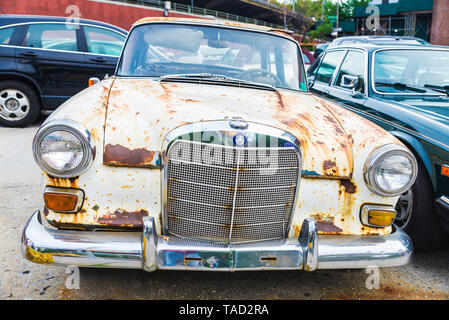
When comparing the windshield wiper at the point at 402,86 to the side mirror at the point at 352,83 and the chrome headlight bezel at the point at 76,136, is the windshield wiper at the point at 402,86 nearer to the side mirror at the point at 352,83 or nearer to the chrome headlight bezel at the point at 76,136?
the side mirror at the point at 352,83

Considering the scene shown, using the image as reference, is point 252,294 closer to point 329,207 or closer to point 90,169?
point 329,207

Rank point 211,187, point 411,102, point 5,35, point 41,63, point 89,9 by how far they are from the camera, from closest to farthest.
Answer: point 211,187 → point 411,102 → point 5,35 → point 41,63 → point 89,9

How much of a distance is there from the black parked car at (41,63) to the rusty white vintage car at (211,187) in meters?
4.50

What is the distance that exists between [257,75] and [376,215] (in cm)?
154

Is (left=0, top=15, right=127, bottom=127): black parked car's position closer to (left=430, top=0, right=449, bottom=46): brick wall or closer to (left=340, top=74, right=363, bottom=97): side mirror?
(left=340, top=74, right=363, bottom=97): side mirror

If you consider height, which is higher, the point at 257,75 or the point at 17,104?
the point at 257,75

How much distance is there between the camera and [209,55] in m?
3.31

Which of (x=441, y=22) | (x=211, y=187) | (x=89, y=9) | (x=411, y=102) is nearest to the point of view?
(x=211, y=187)

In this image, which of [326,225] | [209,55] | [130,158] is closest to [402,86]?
[209,55]

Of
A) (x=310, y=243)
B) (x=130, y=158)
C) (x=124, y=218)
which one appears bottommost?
(x=310, y=243)

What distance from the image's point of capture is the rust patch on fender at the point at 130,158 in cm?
220

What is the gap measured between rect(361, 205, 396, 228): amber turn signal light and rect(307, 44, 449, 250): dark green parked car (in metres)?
0.67

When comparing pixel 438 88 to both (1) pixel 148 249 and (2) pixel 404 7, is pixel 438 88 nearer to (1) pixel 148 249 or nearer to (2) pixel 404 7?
(1) pixel 148 249

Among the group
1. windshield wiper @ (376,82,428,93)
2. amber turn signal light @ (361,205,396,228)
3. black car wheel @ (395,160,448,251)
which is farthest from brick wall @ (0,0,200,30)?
amber turn signal light @ (361,205,396,228)
